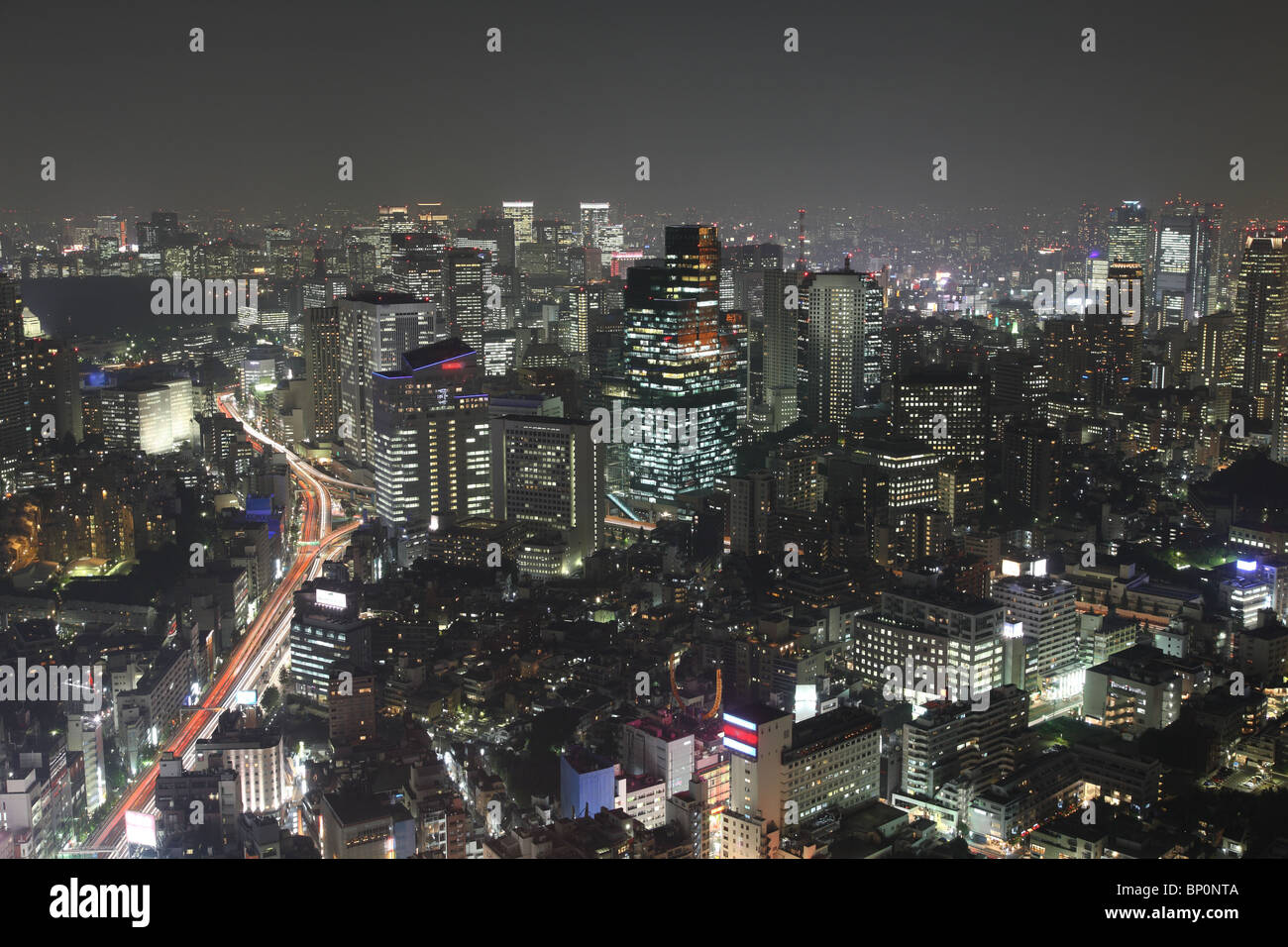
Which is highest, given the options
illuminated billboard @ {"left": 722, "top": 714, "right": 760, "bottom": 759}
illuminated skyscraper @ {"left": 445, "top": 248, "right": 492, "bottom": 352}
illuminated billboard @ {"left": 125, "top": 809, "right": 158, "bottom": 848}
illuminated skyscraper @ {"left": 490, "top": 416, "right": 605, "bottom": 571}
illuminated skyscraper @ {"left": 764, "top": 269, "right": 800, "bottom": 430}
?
illuminated skyscraper @ {"left": 445, "top": 248, "right": 492, "bottom": 352}

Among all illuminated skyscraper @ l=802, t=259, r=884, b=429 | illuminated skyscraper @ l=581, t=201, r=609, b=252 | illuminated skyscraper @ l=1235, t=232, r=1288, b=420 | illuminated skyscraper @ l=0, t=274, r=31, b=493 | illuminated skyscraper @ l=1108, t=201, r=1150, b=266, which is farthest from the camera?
illuminated skyscraper @ l=581, t=201, r=609, b=252

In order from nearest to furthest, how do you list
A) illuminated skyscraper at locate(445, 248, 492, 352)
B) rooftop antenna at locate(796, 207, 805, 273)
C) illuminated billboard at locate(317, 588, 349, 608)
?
1. illuminated billboard at locate(317, 588, 349, 608)
2. rooftop antenna at locate(796, 207, 805, 273)
3. illuminated skyscraper at locate(445, 248, 492, 352)

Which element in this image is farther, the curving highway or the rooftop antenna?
the rooftop antenna

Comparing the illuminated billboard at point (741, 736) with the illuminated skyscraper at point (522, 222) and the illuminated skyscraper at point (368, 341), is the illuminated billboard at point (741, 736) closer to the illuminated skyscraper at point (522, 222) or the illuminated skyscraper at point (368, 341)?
the illuminated skyscraper at point (368, 341)

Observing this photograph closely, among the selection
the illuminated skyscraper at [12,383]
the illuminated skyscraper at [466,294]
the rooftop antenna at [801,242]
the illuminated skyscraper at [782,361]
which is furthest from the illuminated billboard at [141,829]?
the rooftop antenna at [801,242]

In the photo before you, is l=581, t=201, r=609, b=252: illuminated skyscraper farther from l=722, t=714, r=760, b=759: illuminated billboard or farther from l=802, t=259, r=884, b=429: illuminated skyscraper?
l=722, t=714, r=760, b=759: illuminated billboard

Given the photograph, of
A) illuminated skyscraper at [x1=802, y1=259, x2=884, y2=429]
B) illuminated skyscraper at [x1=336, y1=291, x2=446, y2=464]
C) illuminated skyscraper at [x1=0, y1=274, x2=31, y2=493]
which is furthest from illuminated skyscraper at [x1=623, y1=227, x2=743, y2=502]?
illuminated skyscraper at [x1=0, y1=274, x2=31, y2=493]
